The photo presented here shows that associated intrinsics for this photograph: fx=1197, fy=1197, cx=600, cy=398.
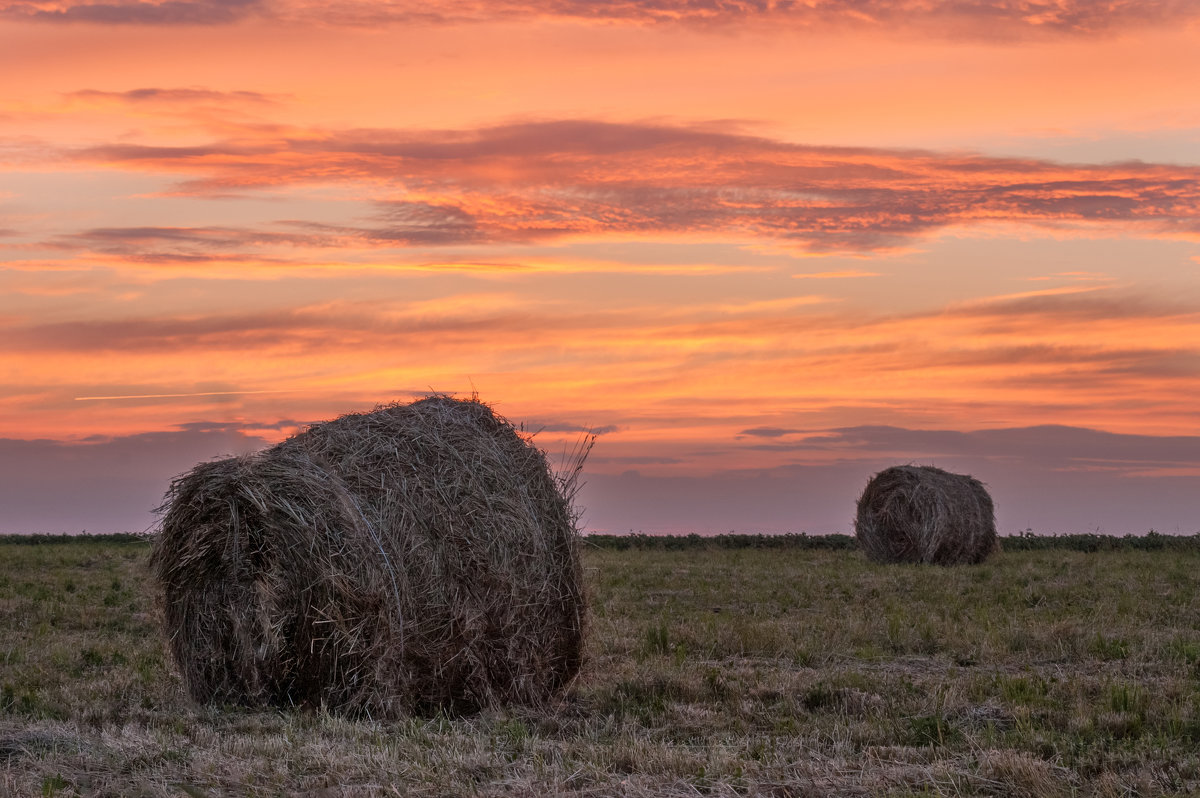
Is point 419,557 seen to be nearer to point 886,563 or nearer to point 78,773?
point 78,773

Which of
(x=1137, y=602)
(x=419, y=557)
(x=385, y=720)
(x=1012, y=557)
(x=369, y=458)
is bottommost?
(x=1012, y=557)

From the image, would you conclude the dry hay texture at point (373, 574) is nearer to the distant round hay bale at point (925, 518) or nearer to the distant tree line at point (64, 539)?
the distant round hay bale at point (925, 518)

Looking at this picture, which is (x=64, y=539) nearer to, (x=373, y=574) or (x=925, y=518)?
(x=925, y=518)

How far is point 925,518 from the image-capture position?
29.9 m

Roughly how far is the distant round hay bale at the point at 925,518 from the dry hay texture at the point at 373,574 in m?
20.3

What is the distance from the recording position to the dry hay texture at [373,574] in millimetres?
10047

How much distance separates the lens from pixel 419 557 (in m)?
10.2

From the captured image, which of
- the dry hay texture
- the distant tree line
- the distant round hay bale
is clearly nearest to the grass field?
the dry hay texture

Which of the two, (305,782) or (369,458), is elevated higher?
(369,458)

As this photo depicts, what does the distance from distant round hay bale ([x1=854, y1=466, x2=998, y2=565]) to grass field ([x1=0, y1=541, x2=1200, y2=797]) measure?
11094 millimetres

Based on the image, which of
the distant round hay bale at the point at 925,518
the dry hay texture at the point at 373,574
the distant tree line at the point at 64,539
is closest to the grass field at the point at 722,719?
the dry hay texture at the point at 373,574

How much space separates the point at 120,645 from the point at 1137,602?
48.4 feet

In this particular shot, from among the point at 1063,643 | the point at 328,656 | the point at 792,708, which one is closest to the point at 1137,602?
the point at 1063,643

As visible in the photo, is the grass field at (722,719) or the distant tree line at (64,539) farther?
the distant tree line at (64,539)
